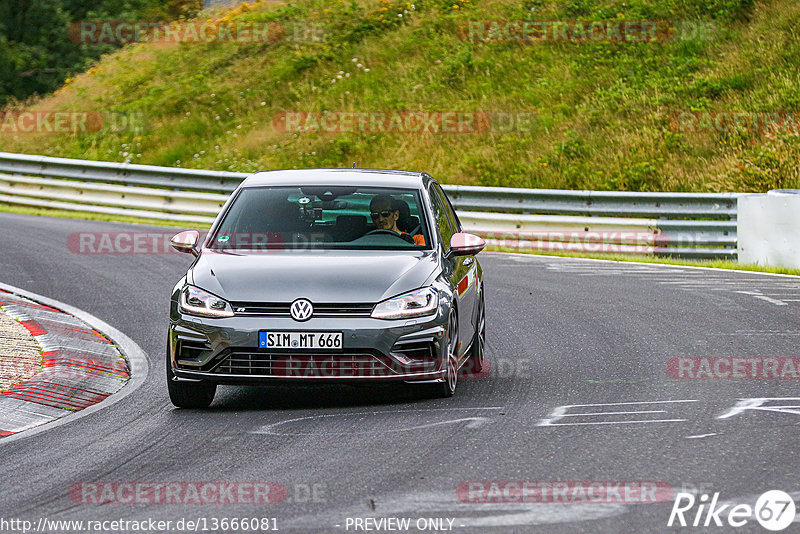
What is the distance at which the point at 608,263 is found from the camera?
1750 centimetres

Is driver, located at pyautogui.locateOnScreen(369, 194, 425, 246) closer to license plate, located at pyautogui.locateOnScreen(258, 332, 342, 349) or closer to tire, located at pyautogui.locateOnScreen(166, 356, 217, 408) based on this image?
license plate, located at pyautogui.locateOnScreen(258, 332, 342, 349)

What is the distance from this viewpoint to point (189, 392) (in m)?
8.14

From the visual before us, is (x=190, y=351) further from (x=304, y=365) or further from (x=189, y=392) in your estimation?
(x=304, y=365)

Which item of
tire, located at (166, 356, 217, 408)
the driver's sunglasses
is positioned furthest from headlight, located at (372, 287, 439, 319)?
tire, located at (166, 356, 217, 408)

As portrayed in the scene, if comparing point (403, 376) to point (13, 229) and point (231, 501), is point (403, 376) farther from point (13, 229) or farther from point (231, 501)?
point (13, 229)

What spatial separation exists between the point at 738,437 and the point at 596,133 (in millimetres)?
19654

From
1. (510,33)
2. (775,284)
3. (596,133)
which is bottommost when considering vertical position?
(775,284)

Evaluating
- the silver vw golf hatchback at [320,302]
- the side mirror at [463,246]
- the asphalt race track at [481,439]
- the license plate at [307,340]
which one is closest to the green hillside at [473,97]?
the asphalt race track at [481,439]

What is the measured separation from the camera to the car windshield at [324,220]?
28.9 ft

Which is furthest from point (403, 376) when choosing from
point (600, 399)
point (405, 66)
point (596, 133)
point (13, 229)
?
point (405, 66)

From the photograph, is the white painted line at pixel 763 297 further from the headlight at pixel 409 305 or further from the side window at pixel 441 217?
the headlight at pixel 409 305

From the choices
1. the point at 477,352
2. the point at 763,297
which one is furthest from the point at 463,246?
the point at 763,297

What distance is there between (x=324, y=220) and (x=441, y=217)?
1081 mm

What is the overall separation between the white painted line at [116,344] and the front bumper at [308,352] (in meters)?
0.86
